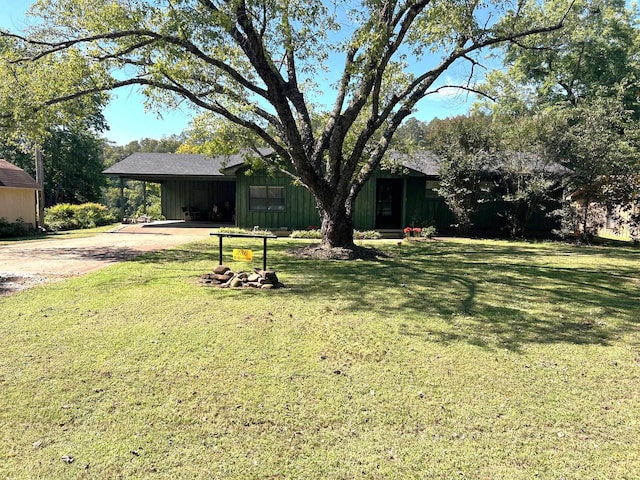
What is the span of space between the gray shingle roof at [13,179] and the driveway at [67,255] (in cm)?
497

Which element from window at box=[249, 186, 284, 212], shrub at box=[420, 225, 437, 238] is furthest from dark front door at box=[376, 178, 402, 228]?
window at box=[249, 186, 284, 212]

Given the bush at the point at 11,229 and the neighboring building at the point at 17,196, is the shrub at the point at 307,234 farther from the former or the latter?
the neighboring building at the point at 17,196

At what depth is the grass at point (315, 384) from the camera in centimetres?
238

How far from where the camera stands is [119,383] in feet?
10.5

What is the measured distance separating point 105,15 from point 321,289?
6804 millimetres

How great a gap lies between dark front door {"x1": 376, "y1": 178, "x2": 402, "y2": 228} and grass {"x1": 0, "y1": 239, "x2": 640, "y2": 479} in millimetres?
12603

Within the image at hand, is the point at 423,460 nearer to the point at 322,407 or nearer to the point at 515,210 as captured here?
the point at 322,407

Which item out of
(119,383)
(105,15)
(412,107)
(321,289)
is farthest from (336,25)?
(119,383)

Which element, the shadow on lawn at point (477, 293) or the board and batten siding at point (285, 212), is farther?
the board and batten siding at point (285, 212)

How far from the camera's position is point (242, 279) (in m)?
6.66

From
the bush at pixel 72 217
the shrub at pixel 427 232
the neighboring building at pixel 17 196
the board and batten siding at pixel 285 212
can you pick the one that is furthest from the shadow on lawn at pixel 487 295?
the bush at pixel 72 217

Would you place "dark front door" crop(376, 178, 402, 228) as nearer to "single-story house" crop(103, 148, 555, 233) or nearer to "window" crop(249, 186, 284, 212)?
"single-story house" crop(103, 148, 555, 233)

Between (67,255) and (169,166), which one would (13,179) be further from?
(67,255)

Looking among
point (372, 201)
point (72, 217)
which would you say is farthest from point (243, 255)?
point (72, 217)
